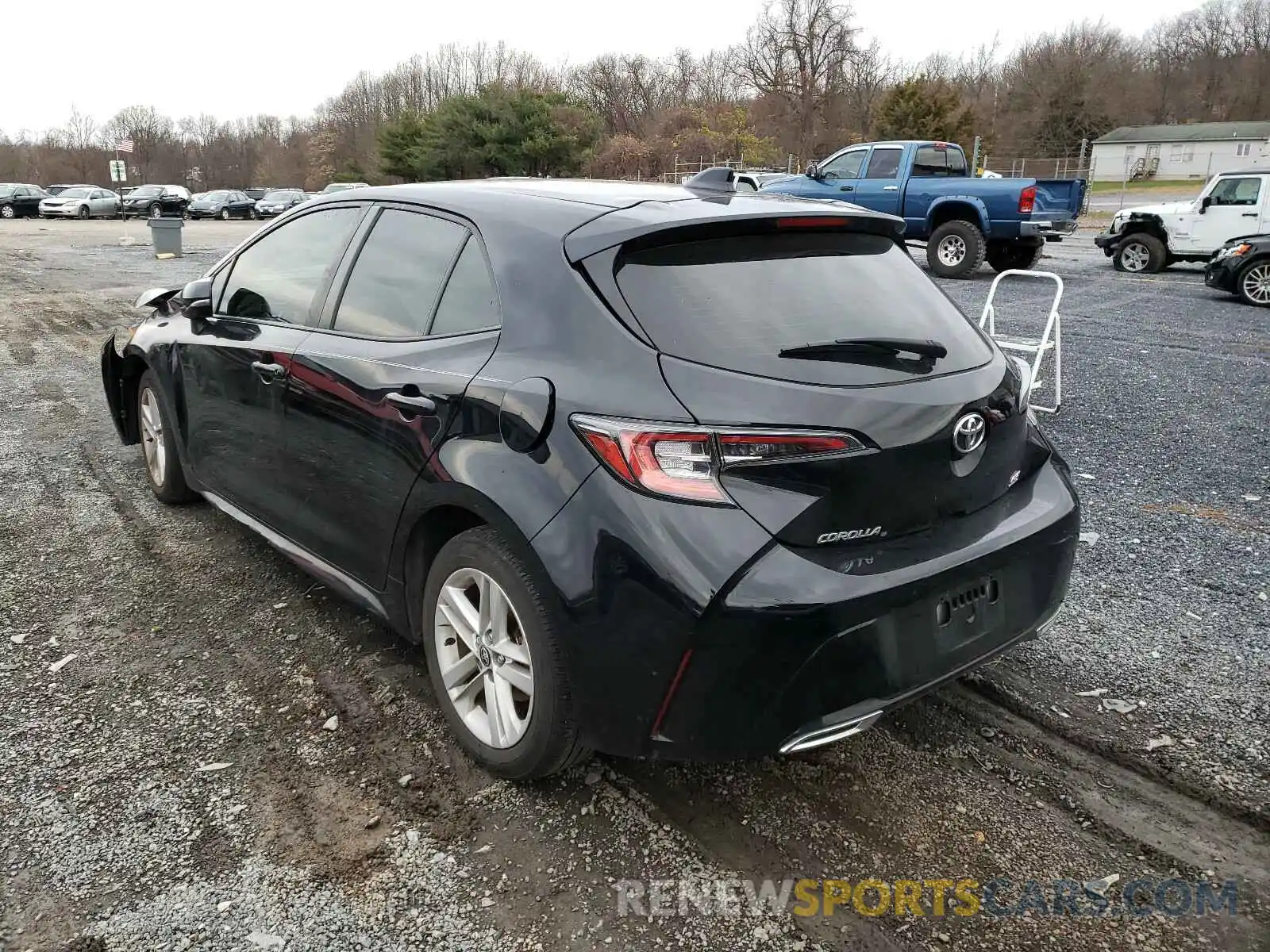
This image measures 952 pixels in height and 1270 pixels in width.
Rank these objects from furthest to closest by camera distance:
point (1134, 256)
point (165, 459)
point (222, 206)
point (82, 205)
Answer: point (222, 206)
point (82, 205)
point (1134, 256)
point (165, 459)

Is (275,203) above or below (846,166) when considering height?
above

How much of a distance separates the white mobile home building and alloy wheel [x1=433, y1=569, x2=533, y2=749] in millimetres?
70847

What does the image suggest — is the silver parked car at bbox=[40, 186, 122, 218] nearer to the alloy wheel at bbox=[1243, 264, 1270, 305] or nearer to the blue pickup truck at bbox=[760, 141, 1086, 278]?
the blue pickup truck at bbox=[760, 141, 1086, 278]

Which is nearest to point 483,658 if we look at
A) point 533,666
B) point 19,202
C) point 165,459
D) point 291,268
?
point 533,666

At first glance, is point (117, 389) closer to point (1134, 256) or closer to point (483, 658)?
point (483, 658)

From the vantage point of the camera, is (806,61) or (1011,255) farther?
(806,61)

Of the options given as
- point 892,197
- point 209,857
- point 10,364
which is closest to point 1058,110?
point 892,197

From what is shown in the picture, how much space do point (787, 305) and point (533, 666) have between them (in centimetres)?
117

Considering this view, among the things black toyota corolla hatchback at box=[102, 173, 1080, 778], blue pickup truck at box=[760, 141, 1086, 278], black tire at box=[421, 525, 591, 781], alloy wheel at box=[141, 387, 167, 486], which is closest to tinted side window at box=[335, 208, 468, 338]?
black toyota corolla hatchback at box=[102, 173, 1080, 778]

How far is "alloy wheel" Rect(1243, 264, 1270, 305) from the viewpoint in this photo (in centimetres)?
1254

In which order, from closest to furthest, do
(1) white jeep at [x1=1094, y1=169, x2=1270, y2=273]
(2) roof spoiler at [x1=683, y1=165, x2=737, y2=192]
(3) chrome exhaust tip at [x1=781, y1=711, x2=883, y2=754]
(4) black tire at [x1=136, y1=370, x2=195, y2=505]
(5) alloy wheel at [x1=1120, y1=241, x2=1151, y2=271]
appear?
(3) chrome exhaust tip at [x1=781, y1=711, x2=883, y2=754], (2) roof spoiler at [x1=683, y1=165, x2=737, y2=192], (4) black tire at [x1=136, y1=370, x2=195, y2=505], (1) white jeep at [x1=1094, y1=169, x2=1270, y2=273], (5) alloy wheel at [x1=1120, y1=241, x2=1151, y2=271]

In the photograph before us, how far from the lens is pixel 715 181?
3244 mm

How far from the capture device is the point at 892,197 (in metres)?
15.9

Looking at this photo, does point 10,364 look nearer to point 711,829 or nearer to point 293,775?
point 293,775
